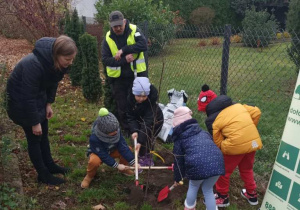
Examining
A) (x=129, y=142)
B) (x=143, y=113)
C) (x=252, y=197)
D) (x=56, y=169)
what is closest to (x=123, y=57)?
(x=143, y=113)

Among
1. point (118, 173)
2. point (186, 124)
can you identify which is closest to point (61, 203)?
point (118, 173)

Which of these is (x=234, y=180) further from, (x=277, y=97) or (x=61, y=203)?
(x=277, y=97)

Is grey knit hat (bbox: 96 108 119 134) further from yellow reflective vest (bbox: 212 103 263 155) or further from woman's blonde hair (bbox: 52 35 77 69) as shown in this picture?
yellow reflective vest (bbox: 212 103 263 155)

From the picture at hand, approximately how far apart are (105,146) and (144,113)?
2.66ft

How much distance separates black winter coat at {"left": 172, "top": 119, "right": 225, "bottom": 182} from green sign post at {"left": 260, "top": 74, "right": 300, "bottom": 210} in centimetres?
55

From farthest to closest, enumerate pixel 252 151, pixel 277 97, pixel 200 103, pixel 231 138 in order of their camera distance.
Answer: pixel 277 97 → pixel 200 103 → pixel 252 151 → pixel 231 138

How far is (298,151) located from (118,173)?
2.16 metres

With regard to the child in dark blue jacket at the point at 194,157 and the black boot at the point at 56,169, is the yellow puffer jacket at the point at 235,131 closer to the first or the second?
the child in dark blue jacket at the point at 194,157

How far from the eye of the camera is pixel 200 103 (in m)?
3.55

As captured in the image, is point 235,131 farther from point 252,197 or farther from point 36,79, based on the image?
point 36,79

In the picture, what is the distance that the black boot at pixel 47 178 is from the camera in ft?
11.6

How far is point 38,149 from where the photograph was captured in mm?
3395

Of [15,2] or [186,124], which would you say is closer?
[186,124]

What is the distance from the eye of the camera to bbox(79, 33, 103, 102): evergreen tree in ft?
21.5
